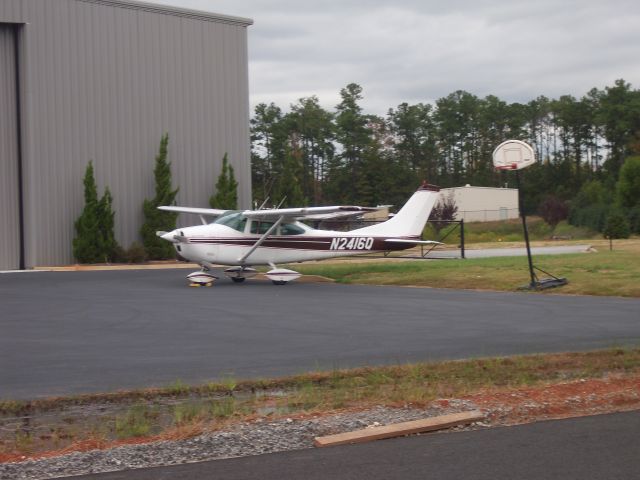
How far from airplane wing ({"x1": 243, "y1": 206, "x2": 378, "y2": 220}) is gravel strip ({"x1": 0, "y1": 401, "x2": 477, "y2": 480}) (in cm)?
1716

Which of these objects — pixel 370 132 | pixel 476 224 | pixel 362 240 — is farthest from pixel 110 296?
pixel 370 132

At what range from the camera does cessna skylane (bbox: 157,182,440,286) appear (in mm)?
25953

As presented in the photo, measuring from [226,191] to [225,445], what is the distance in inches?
1446

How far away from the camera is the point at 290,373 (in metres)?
10.4

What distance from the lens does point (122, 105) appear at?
40.6 m

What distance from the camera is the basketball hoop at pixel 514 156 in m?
22.0

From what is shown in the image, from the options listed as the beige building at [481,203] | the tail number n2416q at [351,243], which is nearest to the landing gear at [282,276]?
the tail number n2416q at [351,243]

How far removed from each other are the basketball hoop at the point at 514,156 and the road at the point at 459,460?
1513cm

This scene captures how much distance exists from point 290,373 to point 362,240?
17.5 meters

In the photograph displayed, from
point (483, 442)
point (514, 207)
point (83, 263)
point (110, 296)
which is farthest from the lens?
point (514, 207)

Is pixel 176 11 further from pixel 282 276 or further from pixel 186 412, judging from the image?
pixel 186 412

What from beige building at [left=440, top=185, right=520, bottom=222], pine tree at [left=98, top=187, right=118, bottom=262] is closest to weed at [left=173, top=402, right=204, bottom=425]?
pine tree at [left=98, top=187, right=118, bottom=262]

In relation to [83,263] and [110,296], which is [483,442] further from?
[83,263]

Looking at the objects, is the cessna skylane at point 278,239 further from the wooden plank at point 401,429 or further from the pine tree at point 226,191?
the wooden plank at point 401,429
